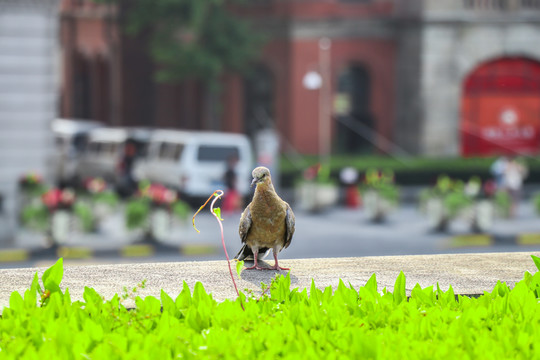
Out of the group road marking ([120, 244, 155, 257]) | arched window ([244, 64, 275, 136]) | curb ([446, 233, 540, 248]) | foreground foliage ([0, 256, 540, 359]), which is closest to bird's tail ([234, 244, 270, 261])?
foreground foliage ([0, 256, 540, 359])

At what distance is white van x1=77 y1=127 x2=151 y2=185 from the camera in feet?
93.0

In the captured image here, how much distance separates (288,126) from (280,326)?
3165cm

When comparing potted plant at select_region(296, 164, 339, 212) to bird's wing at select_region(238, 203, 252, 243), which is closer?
bird's wing at select_region(238, 203, 252, 243)

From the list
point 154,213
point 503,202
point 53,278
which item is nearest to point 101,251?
point 154,213

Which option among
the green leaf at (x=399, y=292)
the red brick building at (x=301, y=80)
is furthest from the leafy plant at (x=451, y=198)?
the green leaf at (x=399, y=292)

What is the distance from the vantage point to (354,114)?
121 ft

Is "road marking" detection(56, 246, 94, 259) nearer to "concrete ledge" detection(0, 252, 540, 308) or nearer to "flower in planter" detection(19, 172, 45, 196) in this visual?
"flower in planter" detection(19, 172, 45, 196)

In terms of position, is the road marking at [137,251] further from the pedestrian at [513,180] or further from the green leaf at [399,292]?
the green leaf at [399,292]

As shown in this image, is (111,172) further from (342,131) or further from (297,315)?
(297,315)

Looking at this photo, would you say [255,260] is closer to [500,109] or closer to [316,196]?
[316,196]

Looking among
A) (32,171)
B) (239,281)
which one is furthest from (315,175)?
(239,281)

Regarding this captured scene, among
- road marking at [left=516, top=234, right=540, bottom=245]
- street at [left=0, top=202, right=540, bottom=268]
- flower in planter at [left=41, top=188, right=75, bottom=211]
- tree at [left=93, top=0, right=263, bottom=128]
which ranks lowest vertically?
road marking at [left=516, top=234, right=540, bottom=245]

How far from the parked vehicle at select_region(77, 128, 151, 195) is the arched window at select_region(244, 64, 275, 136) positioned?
757 centimetres

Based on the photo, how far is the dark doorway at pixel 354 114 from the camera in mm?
36344
